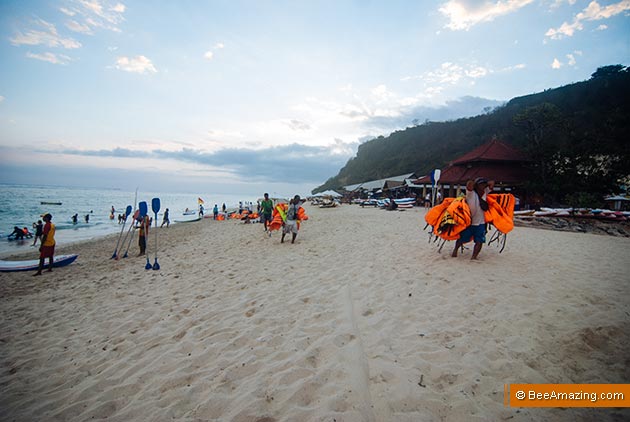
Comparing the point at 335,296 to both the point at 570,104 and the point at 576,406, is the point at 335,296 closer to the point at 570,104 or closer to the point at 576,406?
the point at 576,406

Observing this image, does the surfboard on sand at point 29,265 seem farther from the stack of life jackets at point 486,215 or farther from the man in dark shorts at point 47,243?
the stack of life jackets at point 486,215

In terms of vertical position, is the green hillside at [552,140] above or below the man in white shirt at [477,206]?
above

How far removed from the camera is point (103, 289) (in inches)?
230

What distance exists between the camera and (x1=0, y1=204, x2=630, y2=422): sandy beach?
7.27 ft

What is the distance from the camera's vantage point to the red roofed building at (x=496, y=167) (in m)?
21.6

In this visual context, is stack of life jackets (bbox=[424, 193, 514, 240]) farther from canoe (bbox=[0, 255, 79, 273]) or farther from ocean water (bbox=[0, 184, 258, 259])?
ocean water (bbox=[0, 184, 258, 259])

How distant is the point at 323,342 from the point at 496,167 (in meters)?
26.0

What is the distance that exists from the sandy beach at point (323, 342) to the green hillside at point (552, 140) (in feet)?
53.9

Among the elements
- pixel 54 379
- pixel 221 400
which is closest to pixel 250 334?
pixel 221 400

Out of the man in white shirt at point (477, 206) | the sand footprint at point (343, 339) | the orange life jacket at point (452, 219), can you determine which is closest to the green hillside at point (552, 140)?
the man in white shirt at point (477, 206)

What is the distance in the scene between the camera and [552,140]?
2144cm

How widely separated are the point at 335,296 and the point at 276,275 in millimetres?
1858

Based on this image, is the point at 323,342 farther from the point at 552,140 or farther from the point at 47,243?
the point at 552,140

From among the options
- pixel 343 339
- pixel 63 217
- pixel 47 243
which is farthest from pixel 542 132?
pixel 63 217
